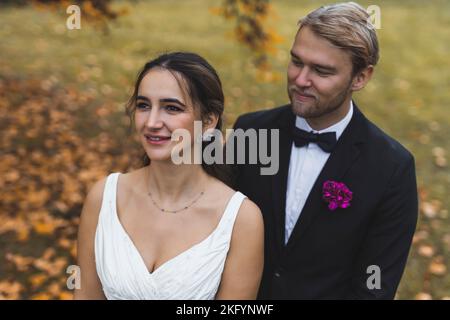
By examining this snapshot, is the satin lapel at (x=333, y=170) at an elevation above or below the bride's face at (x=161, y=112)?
below

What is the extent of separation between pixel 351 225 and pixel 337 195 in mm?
201

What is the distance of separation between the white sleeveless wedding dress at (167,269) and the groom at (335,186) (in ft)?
1.60

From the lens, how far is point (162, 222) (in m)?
2.83

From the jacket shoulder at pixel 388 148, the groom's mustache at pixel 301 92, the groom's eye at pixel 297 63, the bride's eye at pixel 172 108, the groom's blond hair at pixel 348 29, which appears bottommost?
the jacket shoulder at pixel 388 148

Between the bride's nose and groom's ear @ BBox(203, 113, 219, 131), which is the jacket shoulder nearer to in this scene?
groom's ear @ BBox(203, 113, 219, 131)

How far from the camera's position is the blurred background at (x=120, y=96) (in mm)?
5906

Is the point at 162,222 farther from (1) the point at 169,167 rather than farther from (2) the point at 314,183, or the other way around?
(2) the point at 314,183

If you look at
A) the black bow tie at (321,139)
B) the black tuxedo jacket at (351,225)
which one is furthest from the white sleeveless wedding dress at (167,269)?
the black bow tie at (321,139)

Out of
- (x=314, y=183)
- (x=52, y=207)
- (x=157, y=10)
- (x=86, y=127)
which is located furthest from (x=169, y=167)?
(x=157, y=10)

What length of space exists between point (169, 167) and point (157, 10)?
10.9m

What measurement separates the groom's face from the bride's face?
67 cm

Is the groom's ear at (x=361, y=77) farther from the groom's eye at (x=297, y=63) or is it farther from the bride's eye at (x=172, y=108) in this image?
the bride's eye at (x=172, y=108)

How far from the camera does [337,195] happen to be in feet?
9.71

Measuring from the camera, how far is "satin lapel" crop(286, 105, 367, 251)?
3045 millimetres
